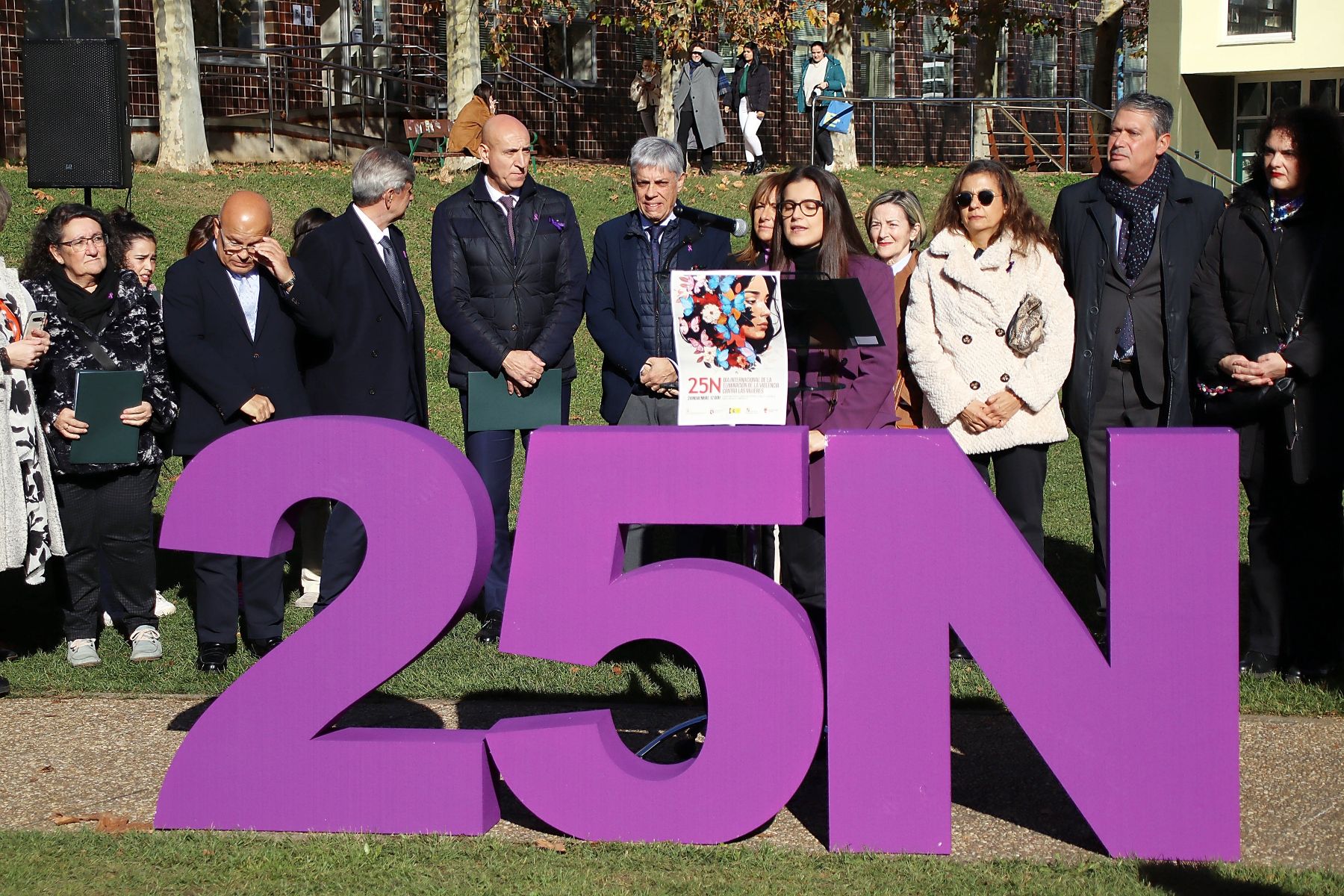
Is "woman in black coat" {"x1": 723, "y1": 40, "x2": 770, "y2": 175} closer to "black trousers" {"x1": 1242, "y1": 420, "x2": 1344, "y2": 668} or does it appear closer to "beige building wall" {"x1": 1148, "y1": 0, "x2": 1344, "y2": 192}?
"beige building wall" {"x1": 1148, "y1": 0, "x2": 1344, "y2": 192}

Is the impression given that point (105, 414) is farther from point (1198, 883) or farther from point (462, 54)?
point (462, 54)

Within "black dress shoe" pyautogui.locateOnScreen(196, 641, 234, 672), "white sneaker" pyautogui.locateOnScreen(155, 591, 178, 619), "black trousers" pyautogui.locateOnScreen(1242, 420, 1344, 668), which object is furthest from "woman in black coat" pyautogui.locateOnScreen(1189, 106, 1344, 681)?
"white sneaker" pyautogui.locateOnScreen(155, 591, 178, 619)

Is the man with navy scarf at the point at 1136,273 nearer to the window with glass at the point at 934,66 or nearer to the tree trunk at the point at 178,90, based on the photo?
the tree trunk at the point at 178,90

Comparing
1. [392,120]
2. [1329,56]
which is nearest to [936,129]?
[1329,56]

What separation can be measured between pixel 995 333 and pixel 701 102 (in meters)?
17.8

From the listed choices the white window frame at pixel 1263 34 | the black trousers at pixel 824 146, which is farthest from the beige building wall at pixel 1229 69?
the black trousers at pixel 824 146

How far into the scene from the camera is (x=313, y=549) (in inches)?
323

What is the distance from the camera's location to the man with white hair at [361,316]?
7094 millimetres

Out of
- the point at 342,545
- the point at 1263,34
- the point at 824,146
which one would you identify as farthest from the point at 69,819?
the point at 1263,34

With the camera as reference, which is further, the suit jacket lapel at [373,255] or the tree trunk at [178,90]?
the tree trunk at [178,90]

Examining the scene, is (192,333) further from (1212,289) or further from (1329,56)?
(1329,56)

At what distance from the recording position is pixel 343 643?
4.84m

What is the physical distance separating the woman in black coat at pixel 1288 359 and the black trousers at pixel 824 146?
18.9m

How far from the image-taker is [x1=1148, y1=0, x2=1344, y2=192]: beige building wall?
2608 cm
